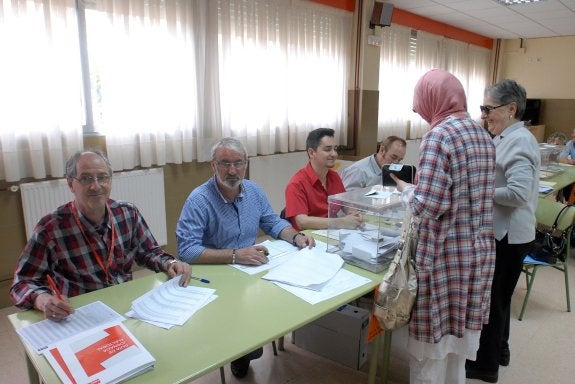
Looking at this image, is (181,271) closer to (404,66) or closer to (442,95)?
(442,95)

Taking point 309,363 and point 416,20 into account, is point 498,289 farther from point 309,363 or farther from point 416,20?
point 416,20

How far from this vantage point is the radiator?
280cm

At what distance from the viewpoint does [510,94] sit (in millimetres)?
1981

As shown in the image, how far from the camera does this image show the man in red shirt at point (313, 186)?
2.36m

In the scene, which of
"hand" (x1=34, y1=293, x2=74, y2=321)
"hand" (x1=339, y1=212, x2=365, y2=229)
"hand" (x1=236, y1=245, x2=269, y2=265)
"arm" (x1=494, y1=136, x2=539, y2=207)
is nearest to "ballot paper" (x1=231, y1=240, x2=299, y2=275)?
"hand" (x1=236, y1=245, x2=269, y2=265)

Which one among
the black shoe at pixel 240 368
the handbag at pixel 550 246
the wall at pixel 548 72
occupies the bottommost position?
the black shoe at pixel 240 368

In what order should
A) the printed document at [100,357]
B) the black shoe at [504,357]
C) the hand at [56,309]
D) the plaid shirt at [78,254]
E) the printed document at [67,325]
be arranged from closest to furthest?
the printed document at [100,357] < the printed document at [67,325] < the hand at [56,309] < the plaid shirt at [78,254] < the black shoe at [504,357]

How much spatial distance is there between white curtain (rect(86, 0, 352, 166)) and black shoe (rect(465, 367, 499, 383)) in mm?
2659

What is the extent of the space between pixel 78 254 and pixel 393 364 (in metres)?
1.76

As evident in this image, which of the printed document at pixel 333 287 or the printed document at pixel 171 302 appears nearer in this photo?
the printed document at pixel 171 302

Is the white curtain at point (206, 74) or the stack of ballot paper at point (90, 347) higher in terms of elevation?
the white curtain at point (206, 74)

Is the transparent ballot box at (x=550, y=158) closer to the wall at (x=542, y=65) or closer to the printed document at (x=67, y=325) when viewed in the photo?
the wall at (x=542, y=65)

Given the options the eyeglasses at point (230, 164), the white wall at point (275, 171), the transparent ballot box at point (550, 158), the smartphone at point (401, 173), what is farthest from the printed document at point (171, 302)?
the transparent ballot box at point (550, 158)

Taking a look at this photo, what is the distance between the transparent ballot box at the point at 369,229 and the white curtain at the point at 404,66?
12.7 feet
